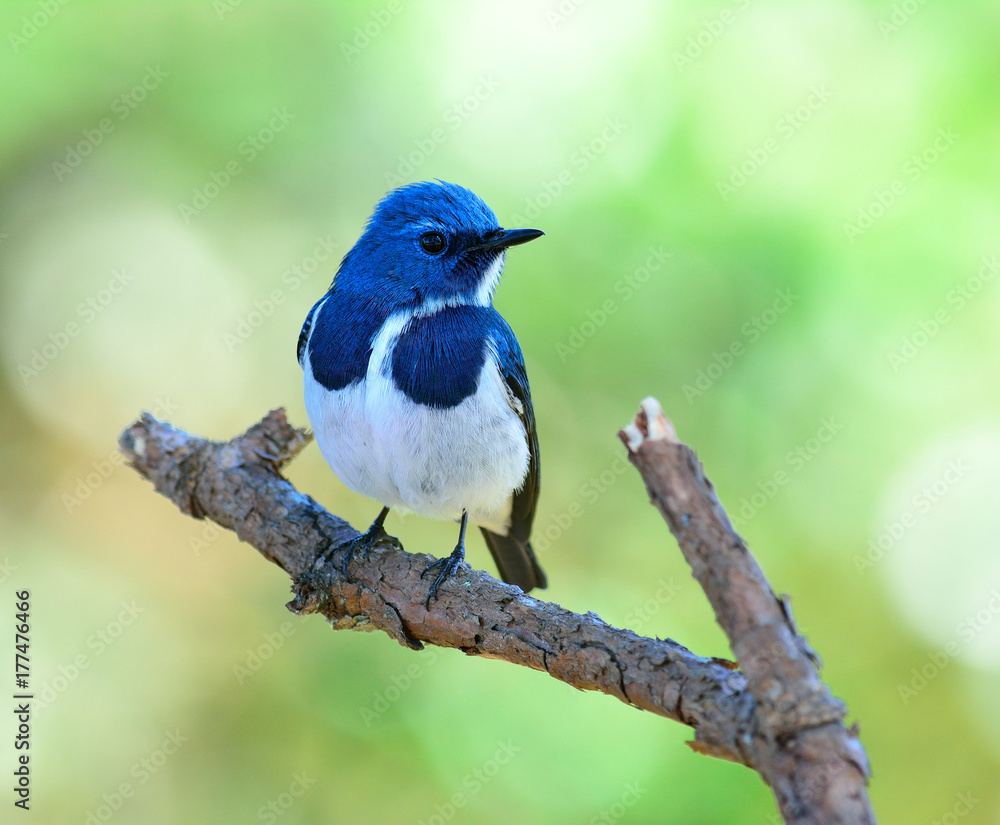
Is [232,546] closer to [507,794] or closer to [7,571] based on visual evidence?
[7,571]

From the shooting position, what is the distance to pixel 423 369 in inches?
170

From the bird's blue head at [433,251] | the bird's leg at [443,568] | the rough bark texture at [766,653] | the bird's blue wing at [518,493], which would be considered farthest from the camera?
the bird's blue wing at [518,493]

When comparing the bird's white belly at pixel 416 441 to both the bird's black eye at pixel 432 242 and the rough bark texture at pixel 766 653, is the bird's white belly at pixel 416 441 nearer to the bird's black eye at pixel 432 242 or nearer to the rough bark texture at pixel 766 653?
the bird's black eye at pixel 432 242

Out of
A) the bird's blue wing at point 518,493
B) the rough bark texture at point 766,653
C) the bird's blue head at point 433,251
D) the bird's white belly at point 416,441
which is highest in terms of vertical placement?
the bird's blue head at point 433,251

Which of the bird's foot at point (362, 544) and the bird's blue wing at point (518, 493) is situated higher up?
the bird's blue wing at point (518, 493)

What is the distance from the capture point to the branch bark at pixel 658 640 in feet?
8.09

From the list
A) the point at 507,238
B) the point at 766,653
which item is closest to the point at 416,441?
the point at 507,238

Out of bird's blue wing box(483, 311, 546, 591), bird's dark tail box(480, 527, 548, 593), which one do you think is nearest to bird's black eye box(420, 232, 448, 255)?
bird's blue wing box(483, 311, 546, 591)

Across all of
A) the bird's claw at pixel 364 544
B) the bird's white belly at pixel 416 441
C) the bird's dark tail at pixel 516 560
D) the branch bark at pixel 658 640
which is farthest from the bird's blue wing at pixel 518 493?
the branch bark at pixel 658 640

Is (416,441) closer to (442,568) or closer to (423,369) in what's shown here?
(423,369)

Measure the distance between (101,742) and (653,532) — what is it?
4080 millimetres

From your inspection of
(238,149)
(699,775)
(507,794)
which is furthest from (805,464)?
(238,149)

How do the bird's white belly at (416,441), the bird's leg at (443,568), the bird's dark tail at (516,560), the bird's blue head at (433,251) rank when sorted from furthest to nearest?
the bird's dark tail at (516,560) < the bird's blue head at (433,251) < the bird's white belly at (416,441) < the bird's leg at (443,568)

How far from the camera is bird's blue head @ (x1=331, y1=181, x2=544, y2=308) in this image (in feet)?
15.2
